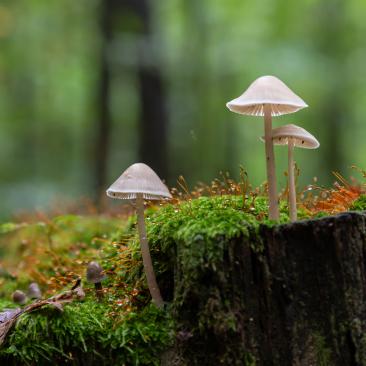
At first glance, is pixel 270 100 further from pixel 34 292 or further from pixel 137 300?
pixel 34 292

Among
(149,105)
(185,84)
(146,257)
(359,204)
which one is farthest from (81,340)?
(185,84)

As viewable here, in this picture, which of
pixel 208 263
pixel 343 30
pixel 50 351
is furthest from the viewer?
pixel 343 30

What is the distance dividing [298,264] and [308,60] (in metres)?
12.3

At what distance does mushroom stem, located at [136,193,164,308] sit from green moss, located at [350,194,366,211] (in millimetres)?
1306

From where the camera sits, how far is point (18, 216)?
543cm

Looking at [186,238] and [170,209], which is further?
[170,209]

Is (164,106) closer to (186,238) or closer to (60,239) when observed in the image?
(60,239)

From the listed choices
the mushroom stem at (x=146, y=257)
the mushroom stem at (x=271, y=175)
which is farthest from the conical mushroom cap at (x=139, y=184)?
the mushroom stem at (x=271, y=175)

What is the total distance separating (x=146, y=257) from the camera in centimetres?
256

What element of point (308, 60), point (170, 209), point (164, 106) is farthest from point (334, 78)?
point (170, 209)

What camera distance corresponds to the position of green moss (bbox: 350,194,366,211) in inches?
117

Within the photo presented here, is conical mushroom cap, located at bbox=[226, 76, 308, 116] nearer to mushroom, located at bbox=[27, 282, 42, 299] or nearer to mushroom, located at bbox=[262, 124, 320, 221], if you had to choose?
mushroom, located at bbox=[262, 124, 320, 221]

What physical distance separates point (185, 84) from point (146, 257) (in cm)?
1590

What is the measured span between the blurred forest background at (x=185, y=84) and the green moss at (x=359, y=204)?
297 inches
